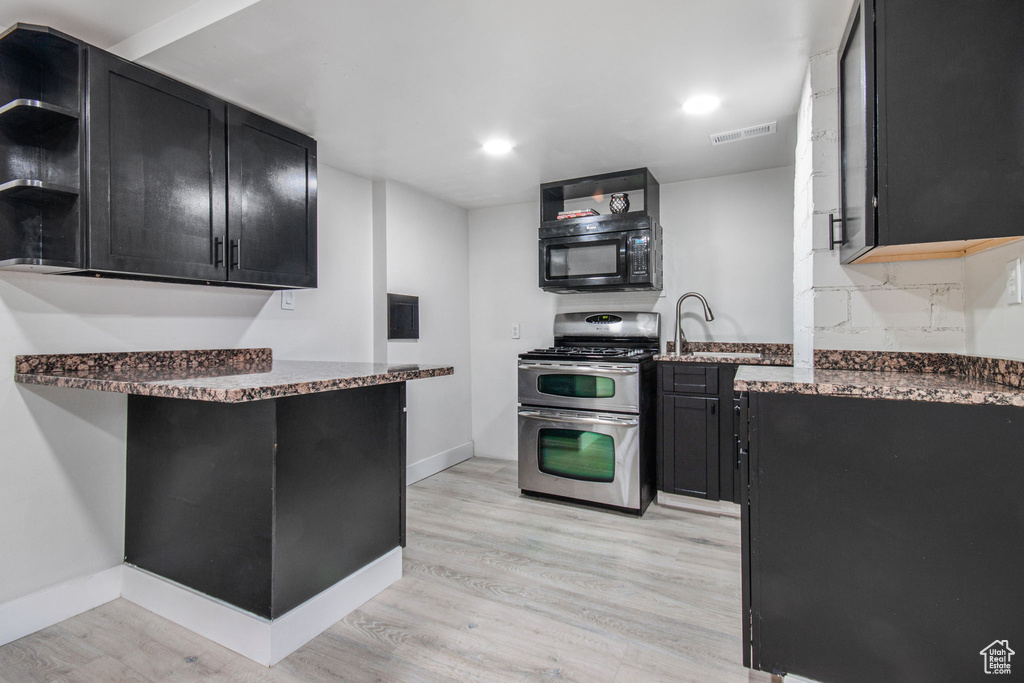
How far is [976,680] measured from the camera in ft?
3.88

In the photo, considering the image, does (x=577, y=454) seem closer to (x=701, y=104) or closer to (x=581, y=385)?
(x=581, y=385)

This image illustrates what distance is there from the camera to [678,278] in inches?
136

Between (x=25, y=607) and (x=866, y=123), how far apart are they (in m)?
A: 3.07

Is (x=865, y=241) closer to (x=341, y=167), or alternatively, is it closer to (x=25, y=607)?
(x=341, y=167)

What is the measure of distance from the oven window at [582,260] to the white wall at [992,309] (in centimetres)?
184

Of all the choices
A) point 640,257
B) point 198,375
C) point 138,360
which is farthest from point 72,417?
point 640,257

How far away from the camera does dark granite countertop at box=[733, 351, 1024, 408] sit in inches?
45.9

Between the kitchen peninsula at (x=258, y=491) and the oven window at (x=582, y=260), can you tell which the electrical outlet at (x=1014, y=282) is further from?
the oven window at (x=582, y=260)

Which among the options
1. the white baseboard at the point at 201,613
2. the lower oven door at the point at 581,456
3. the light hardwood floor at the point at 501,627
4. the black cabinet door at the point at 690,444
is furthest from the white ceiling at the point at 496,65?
the light hardwood floor at the point at 501,627

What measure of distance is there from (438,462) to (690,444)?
180 centimetres

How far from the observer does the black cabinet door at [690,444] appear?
2826mm

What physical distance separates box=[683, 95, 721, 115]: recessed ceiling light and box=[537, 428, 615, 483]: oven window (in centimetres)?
172

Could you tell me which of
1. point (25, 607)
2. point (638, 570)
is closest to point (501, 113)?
point (638, 570)

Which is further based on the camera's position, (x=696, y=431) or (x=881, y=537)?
(x=696, y=431)
